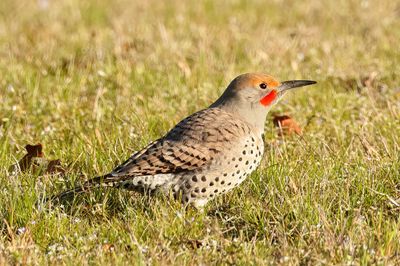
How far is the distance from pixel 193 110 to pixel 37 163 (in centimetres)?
194

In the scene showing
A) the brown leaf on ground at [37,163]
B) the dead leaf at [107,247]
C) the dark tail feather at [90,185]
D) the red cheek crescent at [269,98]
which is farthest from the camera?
the red cheek crescent at [269,98]

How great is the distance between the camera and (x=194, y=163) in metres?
5.58

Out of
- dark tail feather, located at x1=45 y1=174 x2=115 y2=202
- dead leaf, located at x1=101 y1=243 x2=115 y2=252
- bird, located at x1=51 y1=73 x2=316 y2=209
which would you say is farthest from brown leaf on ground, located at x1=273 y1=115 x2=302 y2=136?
dead leaf, located at x1=101 y1=243 x2=115 y2=252

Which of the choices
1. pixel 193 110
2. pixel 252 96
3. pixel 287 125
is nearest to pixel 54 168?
pixel 252 96

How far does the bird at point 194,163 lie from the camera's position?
548 cm

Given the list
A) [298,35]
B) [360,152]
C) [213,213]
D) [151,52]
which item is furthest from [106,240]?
[298,35]

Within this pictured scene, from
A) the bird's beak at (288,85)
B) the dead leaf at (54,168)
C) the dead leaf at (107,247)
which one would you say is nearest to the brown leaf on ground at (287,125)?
the bird's beak at (288,85)

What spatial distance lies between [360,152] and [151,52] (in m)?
3.86

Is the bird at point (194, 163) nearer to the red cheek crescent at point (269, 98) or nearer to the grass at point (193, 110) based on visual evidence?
the grass at point (193, 110)

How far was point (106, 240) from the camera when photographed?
16.1 feet

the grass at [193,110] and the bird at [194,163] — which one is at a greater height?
the bird at [194,163]

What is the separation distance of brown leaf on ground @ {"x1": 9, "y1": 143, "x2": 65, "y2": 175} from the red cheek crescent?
58.1 inches

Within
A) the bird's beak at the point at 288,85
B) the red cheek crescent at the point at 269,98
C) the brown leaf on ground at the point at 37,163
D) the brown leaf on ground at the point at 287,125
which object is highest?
the bird's beak at the point at 288,85

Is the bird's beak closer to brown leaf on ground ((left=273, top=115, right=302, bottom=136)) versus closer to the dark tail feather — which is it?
brown leaf on ground ((left=273, top=115, right=302, bottom=136))
